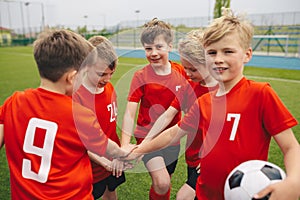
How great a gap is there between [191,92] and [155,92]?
34cm

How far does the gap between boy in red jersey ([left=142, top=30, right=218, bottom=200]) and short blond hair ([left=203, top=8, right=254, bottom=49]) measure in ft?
1.64

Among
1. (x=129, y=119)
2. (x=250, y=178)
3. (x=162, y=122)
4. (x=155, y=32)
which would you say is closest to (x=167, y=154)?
(x=162, y=122)

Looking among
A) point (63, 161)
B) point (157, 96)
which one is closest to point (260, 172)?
point (63, 161)

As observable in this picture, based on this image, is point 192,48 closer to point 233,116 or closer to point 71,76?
point 233,116

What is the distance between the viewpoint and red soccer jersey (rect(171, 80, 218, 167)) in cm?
243

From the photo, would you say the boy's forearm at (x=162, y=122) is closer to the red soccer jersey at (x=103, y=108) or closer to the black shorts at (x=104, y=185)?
the red soccer jersey at (x=103, y=108)

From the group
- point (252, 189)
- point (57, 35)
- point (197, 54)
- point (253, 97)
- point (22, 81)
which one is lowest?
point (22, 81)

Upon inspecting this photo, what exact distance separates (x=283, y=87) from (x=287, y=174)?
25.7ft

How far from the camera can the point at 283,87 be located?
8.48 metres

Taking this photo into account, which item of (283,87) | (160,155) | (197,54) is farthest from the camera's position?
(283,87)

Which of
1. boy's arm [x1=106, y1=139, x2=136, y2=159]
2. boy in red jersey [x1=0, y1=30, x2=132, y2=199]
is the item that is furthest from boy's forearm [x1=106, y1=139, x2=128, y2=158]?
boy in red jersey [x1=0, y1=30, x2=132, y2=199]

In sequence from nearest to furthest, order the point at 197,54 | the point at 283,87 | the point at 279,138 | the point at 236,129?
the point at 279,138 → the point at 236,129 → the point at 197,54 → the point at 283,87

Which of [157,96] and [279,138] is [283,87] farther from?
[279,138]

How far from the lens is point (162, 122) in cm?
254
